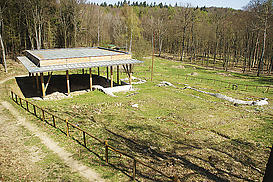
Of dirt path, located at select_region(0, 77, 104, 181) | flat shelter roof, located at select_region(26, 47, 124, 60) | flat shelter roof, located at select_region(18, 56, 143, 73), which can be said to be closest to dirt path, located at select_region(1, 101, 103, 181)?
dirt path, located at select_region(0, 77, 104, 181)

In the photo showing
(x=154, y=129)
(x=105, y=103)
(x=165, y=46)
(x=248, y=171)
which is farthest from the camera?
(x=165, y=46)

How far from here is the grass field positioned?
9680mm

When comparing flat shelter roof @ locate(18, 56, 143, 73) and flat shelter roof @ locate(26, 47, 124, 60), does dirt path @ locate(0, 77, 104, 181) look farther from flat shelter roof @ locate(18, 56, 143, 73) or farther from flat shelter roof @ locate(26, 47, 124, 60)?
flat shelter roof @ locate(26, 47, 124, 60)

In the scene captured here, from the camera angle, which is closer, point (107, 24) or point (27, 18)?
point (27, 18)

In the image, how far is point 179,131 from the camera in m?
14.5

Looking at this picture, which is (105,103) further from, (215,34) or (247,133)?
(215,34)

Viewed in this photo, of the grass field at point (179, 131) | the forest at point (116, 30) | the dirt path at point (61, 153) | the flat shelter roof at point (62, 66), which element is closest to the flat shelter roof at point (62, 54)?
the flat shelter roof at point (62, 66)

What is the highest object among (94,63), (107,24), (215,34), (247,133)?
(107,24)

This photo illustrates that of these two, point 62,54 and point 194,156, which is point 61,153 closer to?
point 194,156

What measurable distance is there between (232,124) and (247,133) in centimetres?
175

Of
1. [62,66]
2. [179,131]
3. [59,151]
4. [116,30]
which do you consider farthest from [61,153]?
[116,30]

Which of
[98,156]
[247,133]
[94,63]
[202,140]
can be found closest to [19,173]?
[98,156]

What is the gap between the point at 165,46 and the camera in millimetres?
88625

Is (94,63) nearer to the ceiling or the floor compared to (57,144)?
nearer to the ceiling
